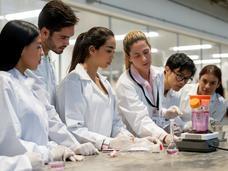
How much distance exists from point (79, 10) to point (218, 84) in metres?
2.19

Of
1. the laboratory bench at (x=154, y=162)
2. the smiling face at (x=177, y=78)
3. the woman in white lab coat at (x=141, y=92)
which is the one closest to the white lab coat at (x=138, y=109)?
the woman in white lab coat at (x=141, y=92)

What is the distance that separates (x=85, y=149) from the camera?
182 cm

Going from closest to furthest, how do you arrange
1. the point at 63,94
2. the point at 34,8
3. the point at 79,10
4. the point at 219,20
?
the point at 63,94 < the point at 34,8 < the point at 79,10 < the point at 219,20

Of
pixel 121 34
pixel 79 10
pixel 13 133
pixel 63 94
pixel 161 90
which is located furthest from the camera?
pixel 121 34

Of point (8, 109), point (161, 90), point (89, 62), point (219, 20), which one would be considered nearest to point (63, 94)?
point (89, 62)

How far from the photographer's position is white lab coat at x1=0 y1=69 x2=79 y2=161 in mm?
1469

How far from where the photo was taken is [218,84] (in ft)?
10.6

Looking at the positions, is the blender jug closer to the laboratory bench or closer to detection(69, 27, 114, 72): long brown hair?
the laboratory bench

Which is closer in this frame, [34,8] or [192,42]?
[34,8]

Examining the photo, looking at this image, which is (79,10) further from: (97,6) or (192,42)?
(192,42)

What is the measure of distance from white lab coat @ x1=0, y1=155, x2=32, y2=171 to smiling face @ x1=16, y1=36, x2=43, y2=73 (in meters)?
0.47

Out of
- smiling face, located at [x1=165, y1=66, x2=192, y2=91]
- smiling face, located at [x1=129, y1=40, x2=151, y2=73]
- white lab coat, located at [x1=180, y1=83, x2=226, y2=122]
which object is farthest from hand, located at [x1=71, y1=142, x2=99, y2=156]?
A: white lab coat, located at [x1=180, y1=83, x2=226, y2=122]

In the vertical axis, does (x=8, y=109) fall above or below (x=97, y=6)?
below

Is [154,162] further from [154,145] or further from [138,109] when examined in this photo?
[138,109]
